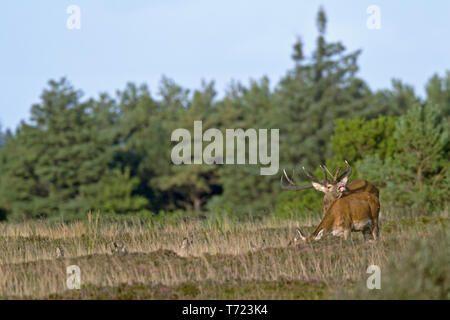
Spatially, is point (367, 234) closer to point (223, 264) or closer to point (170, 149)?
point (223, 264)

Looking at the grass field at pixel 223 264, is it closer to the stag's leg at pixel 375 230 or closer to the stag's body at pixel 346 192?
the stag's leg at pixel 375 230

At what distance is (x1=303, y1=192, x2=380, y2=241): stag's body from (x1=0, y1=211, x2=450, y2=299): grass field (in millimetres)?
349

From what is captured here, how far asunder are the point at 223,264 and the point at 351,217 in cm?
321

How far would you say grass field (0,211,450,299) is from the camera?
11.8 meters

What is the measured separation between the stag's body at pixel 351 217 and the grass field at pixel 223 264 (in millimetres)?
349

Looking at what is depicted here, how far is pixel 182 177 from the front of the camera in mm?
69438

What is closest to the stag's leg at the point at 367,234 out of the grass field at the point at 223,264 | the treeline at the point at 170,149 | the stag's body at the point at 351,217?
the stag's body at the point at 351,217

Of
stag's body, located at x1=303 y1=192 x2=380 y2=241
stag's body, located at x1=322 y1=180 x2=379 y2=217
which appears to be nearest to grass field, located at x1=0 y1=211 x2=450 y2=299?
stag's body, located at x1=303 y1=192 x2=380 y2=241

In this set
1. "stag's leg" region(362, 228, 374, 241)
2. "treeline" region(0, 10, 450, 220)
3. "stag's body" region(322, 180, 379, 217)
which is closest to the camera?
"stag's leg" region(362, 228, 374, 241)

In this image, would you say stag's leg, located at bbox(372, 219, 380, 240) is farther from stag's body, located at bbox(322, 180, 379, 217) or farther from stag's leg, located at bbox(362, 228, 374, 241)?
stag's body, located at bbox(322, 180, 379, 217)

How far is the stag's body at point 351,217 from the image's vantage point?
16.2 meters

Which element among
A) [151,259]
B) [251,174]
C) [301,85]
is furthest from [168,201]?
[151,259]

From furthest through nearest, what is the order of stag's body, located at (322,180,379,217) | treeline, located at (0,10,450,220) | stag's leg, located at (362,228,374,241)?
treeline, located at (0,10,450,220)
stag's body, located at (322,180,379,217)
stag's leg, located at (362,228,374,241)
